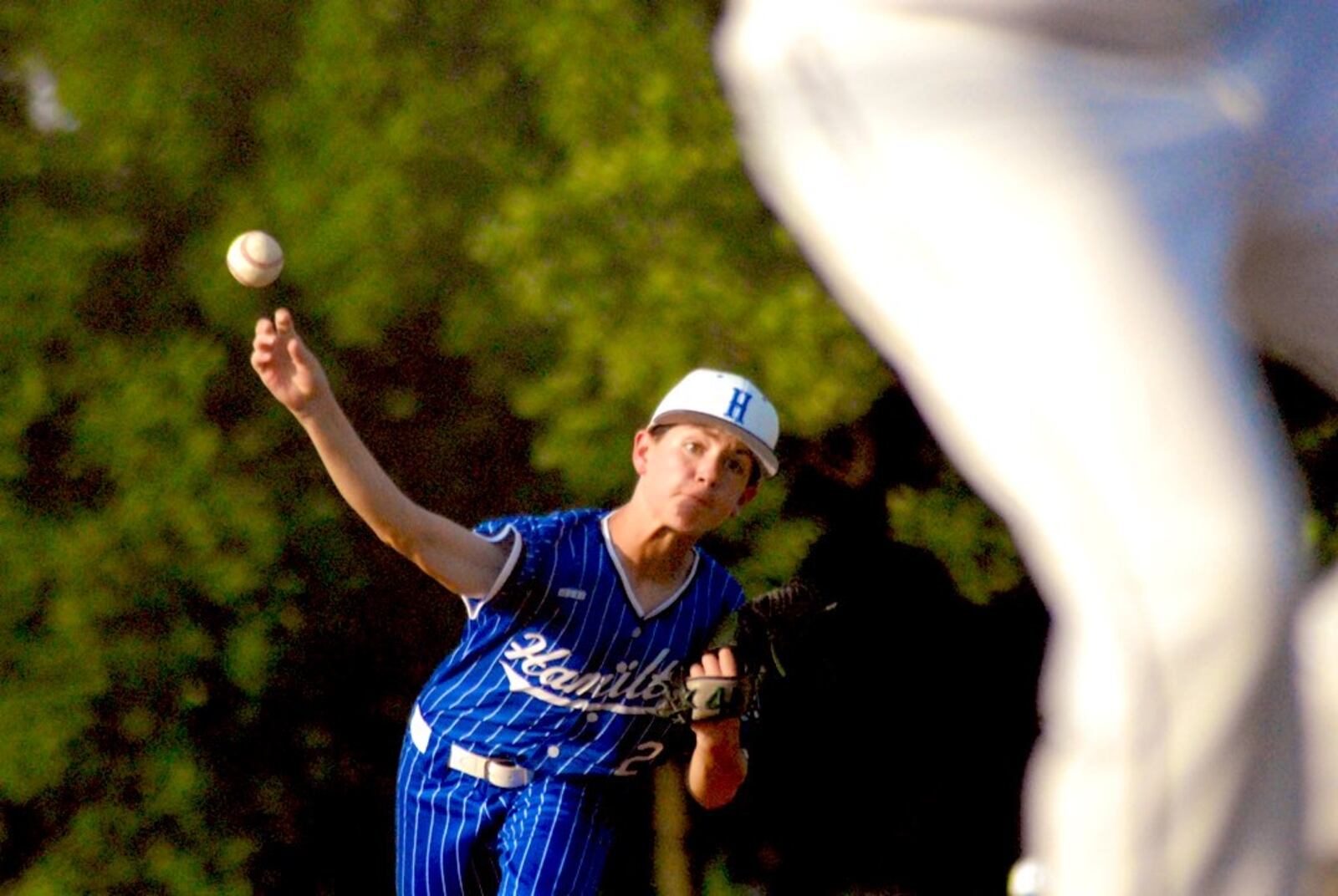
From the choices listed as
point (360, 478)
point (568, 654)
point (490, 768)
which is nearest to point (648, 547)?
point (568, 654)

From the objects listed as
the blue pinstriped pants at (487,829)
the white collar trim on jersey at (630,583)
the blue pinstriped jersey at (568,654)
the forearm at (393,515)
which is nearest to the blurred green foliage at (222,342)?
the white collar trim on jersey at (630,583)

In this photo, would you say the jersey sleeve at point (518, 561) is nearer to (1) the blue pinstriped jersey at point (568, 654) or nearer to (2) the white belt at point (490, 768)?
(1) the blue pinstriped jersey at point (568, 654)

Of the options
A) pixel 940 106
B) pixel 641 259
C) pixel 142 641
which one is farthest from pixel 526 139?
pixel 940 106

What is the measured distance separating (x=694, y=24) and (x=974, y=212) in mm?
4440

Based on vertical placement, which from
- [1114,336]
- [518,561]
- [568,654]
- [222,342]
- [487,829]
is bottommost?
[1114,336]

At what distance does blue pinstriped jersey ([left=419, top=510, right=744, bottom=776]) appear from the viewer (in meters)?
4.23

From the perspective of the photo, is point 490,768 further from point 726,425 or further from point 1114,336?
point 1114,336

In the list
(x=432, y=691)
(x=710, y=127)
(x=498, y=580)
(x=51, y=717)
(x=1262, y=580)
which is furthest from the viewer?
(x=51, y=717)

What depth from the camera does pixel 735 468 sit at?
4238 mm

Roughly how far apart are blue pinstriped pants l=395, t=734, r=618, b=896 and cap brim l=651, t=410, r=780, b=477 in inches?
29.3

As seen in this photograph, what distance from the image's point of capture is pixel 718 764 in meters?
4.22

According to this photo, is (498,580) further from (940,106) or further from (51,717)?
(940,106)

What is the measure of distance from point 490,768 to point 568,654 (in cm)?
32

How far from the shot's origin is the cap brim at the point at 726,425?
4199 mm
